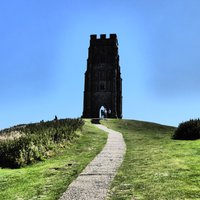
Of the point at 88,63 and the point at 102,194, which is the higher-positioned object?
the point at 88,63

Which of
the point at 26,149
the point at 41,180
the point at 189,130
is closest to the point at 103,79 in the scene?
the point at 189,130

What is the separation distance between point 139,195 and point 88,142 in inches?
539

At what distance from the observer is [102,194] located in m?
9.96

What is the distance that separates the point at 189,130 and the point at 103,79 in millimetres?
47845

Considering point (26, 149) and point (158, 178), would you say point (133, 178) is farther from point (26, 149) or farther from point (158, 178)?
point (26, 149)

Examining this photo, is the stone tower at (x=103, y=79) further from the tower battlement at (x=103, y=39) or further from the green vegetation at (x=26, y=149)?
the green vegetation at (x=26, y=149)

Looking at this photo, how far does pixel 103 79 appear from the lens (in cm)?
7362

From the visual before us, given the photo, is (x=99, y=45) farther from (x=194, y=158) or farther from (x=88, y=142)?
(x=194, y=158)

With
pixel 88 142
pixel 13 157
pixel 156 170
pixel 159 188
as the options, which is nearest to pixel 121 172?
pixel 156 170

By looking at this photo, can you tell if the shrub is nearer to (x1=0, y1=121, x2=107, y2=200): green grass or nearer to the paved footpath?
the paved footpath

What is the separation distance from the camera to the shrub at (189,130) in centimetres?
2611

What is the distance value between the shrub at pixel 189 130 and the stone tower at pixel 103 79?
134 ft

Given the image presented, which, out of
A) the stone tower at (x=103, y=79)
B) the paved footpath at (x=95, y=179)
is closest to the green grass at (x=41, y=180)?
the paved footpath at (x=95, y=179)

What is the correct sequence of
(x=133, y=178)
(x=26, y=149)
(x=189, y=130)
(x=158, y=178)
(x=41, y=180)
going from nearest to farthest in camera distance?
(x=158, y=178) → (x=133, y=178) → (x=41, y=180) → (x=26, y=149) → (x=189, y=130)
